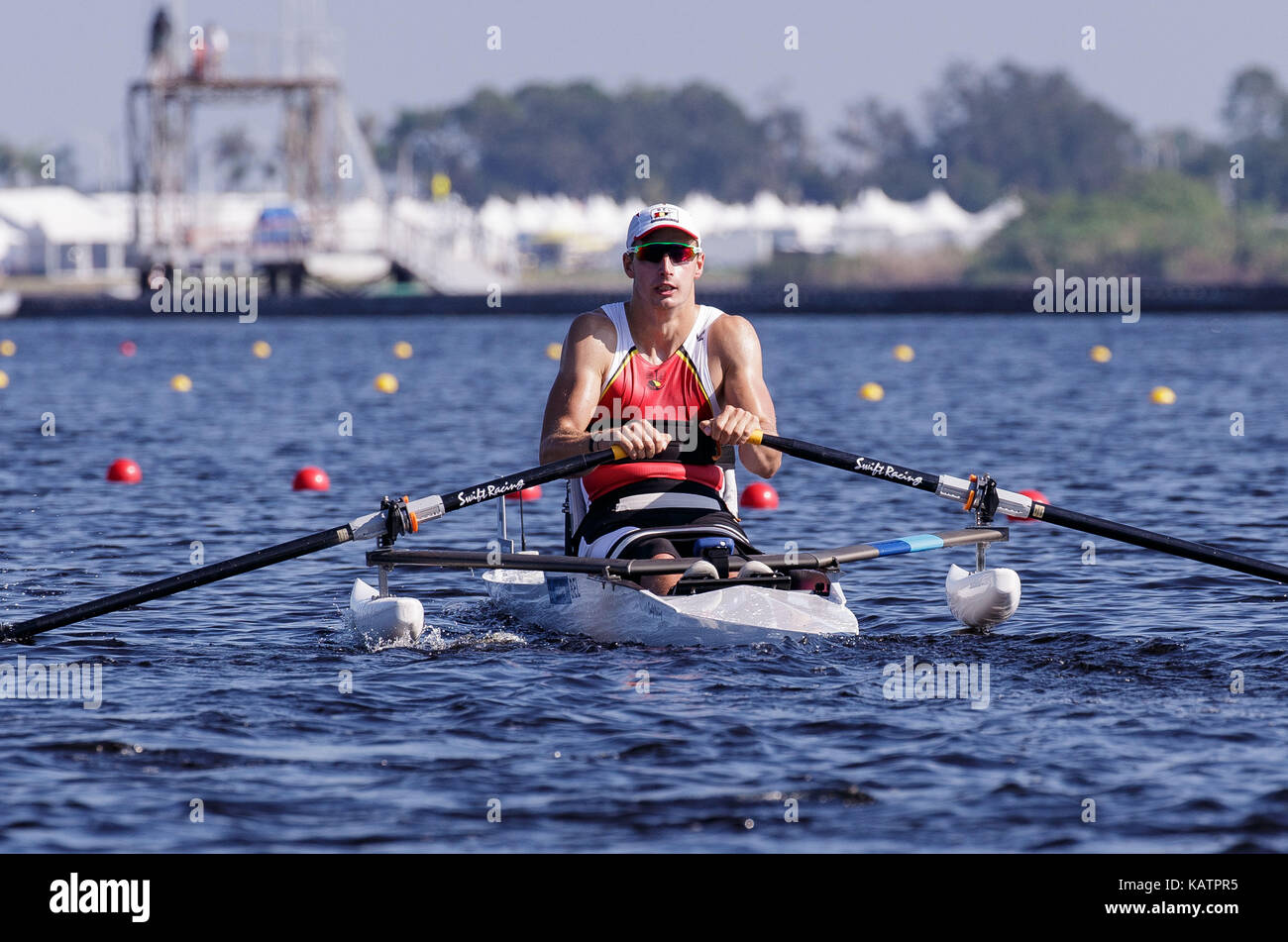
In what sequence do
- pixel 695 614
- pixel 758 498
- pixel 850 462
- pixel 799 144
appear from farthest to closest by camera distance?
pixel 799 144
pixel 758 498
pixel 850 462
pixel 695 614

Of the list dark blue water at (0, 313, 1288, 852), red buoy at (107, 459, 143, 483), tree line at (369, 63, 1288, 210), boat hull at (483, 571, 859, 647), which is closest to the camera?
dark blue water at (0, 313, 1288, 852)

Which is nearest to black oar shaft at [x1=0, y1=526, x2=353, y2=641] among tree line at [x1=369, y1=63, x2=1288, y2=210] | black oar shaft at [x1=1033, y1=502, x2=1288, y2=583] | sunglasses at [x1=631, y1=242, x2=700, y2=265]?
sunglasses at [x1=631, y1=242, x2=700, y2=265]

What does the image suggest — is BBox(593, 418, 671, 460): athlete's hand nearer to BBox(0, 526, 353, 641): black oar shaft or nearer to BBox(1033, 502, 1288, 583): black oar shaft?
BBox(0, 526, 353, 641): black oar shaft

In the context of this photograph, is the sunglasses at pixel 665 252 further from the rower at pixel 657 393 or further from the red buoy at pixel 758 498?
the red buoy at pixel 758 498

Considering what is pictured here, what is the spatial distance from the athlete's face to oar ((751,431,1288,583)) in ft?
2.71

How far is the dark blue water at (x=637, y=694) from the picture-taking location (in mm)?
6652

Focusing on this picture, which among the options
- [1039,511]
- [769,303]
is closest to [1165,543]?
[1039,511]

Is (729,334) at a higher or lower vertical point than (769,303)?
lower

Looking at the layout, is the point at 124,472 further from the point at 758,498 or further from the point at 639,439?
the point at 639,439

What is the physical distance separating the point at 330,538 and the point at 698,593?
1926 millimetres

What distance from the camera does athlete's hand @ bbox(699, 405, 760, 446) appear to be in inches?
361

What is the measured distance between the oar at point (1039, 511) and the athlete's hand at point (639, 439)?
1.60 ft

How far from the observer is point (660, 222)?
933 cm
